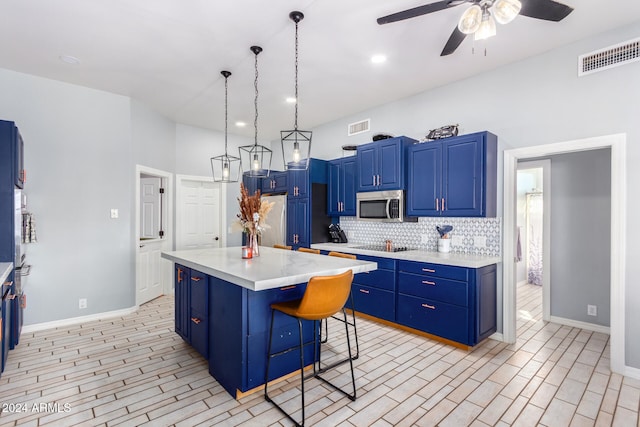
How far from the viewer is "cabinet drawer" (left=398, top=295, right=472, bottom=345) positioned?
3.16 m

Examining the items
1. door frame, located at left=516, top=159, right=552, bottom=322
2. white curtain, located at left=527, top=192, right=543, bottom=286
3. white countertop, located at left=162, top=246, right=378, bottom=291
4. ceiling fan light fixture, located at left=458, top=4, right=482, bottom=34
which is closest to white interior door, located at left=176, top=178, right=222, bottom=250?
white countertop, located at left=162, top=246, right=378, bottom=291

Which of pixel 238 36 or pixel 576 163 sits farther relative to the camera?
pixel 576 163

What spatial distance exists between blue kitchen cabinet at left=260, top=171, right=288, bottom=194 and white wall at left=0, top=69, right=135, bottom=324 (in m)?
2.24

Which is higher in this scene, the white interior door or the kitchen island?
the white interior door

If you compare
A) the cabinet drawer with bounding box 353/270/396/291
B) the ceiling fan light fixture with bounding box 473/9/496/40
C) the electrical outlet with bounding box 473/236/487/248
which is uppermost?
the ceiling fan light fixture with bounding box 473/9/496/40

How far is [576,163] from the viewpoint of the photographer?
3.90 m

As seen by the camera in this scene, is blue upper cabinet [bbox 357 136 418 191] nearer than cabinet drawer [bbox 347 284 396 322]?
No

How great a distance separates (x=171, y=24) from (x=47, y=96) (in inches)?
88.7

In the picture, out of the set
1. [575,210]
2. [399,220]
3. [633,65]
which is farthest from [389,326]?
[633,65]

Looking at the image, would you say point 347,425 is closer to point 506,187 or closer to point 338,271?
point 338,271

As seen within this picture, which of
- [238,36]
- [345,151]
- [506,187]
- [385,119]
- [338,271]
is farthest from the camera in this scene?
[345,151]

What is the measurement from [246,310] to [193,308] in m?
0.98

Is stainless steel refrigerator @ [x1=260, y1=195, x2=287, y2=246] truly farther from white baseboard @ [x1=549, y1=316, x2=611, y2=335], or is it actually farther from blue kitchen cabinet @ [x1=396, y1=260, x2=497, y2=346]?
white baseboard @ [x1=549, y1=316, x2=611, y2=335]

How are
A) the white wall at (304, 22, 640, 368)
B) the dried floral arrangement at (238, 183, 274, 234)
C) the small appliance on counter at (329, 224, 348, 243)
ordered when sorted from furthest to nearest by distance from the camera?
the small appliance on counter at (329, 224, 348, 243) → the dried floral arrangement at (238, 183, 274, 234) → the white wall at (304, 22, 640, 368)
